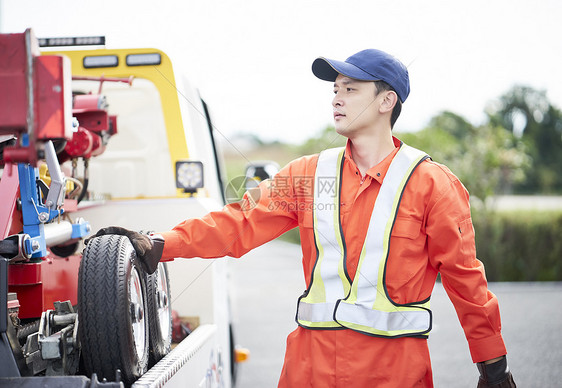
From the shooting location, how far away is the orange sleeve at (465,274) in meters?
2.67

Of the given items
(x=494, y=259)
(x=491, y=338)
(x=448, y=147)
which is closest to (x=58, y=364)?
(x=491, y=338)

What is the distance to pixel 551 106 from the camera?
38.7 metres

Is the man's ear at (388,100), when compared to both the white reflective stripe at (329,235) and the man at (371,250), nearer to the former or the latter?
the man at (371,250)

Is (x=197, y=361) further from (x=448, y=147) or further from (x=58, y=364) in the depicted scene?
(x=448, y=147)

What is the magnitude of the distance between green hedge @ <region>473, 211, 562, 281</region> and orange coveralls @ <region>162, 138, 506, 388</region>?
12.4 meters

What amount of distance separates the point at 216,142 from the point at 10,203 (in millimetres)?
3199

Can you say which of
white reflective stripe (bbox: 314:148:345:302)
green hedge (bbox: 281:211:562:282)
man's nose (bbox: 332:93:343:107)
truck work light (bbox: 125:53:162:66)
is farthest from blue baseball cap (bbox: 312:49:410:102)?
green hedge (bbox: 281:211:562:282)

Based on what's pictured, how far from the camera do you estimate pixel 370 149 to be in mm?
2973

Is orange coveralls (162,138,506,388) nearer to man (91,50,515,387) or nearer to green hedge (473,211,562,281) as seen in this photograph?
man (91,50,515,387)

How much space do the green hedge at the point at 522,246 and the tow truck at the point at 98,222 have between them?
1053 centimetres

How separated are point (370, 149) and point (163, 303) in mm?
1141

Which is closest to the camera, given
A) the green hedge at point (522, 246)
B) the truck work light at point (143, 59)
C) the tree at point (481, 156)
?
the truck work light at point (143, 59)

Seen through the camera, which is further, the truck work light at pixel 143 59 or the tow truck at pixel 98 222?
the truck work light at pixel 143 59

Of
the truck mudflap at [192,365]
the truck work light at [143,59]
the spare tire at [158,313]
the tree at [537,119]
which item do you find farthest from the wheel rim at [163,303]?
the tree at [537,119]
